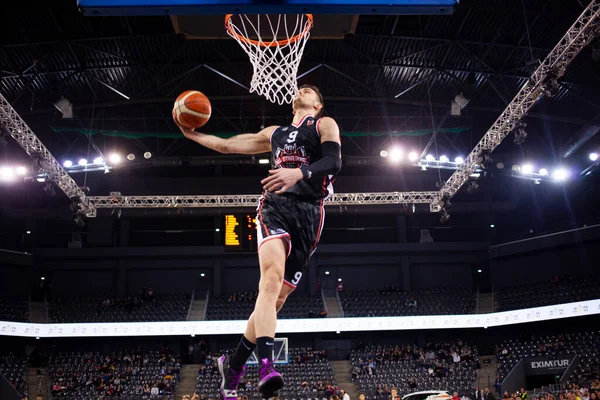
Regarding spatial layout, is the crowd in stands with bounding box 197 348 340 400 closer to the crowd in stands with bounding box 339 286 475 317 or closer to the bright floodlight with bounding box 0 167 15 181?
the crowd in stands with bounding box 339 286 475 317

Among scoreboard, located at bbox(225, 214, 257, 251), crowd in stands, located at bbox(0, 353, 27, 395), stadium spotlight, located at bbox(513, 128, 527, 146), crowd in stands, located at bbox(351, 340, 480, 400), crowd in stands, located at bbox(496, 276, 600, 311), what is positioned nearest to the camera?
stadium spotlight, located at bbox(513, 128, 527, 146)

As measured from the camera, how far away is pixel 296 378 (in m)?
25.3

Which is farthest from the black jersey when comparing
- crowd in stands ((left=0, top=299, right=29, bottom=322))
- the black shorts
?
crowd in stands ((left=0, top=299, right=29, bottom=322))

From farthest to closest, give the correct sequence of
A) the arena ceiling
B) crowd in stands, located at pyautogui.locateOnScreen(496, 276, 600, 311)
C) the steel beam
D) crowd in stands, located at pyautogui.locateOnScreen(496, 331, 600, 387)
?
crowd in stands, located at pyautogui.locateOnScreen(496, 276, 600, 311) < crowd in stands, located at pyautogui.locateOnScreen(496, 331, 600, 387) < the arena ceiling < the steel beam

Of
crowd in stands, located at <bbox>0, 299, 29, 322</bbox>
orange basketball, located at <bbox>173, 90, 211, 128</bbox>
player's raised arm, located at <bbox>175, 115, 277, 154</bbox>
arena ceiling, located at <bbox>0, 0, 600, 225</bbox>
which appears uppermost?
arena ceiling, located at <bbox>0, 0, 600, 225</bbox>

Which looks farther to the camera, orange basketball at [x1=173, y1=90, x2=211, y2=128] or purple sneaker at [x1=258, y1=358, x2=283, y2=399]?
orange basketball at [x1=173, y1=90, x2=211, y2=128]

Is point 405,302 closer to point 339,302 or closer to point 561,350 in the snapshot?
point 339,302

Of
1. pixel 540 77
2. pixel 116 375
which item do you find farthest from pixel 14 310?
pixel 540 77

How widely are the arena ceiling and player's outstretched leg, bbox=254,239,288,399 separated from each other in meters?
11.9

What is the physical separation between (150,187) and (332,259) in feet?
36.8

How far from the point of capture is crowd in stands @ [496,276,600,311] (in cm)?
2670

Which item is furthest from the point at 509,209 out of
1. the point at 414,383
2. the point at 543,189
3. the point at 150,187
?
the point at 150,187

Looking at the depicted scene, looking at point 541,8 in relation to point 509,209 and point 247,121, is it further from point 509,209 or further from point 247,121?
point 509,209

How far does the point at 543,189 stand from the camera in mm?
31078
